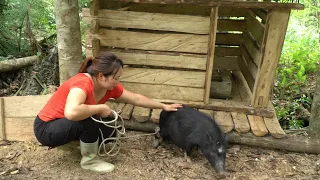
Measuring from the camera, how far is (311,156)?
342 cm

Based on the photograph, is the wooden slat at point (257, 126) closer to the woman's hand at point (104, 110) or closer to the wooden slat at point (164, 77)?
the wooden slat at point (164, 77)

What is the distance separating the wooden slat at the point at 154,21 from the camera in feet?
11.7

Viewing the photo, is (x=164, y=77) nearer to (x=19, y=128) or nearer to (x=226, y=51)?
(x=19, y=128)

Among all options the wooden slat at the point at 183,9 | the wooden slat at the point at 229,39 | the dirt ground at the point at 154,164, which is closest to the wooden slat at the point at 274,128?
the dirt ground at the point at 154,164

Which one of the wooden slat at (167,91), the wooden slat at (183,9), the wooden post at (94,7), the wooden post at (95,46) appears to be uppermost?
the wooden slat at (183,9)

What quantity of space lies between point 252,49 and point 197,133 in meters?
1.86

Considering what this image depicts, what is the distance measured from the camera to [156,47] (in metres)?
3.73

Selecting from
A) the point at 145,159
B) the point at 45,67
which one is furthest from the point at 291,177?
the point at 45,67

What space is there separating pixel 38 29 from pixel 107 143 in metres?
3.33

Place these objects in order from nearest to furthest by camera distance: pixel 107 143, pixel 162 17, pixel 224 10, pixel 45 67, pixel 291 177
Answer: pixel 291 177 → pixel 107 143 → pixel 162 17 → pixel 45 67 → pixel 224 10

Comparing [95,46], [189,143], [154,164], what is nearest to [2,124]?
[95,46]

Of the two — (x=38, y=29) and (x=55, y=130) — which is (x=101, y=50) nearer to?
(x=55, y=130)

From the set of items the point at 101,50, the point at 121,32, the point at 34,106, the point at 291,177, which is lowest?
the point at 291,177

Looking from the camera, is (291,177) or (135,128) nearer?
(291,177)
